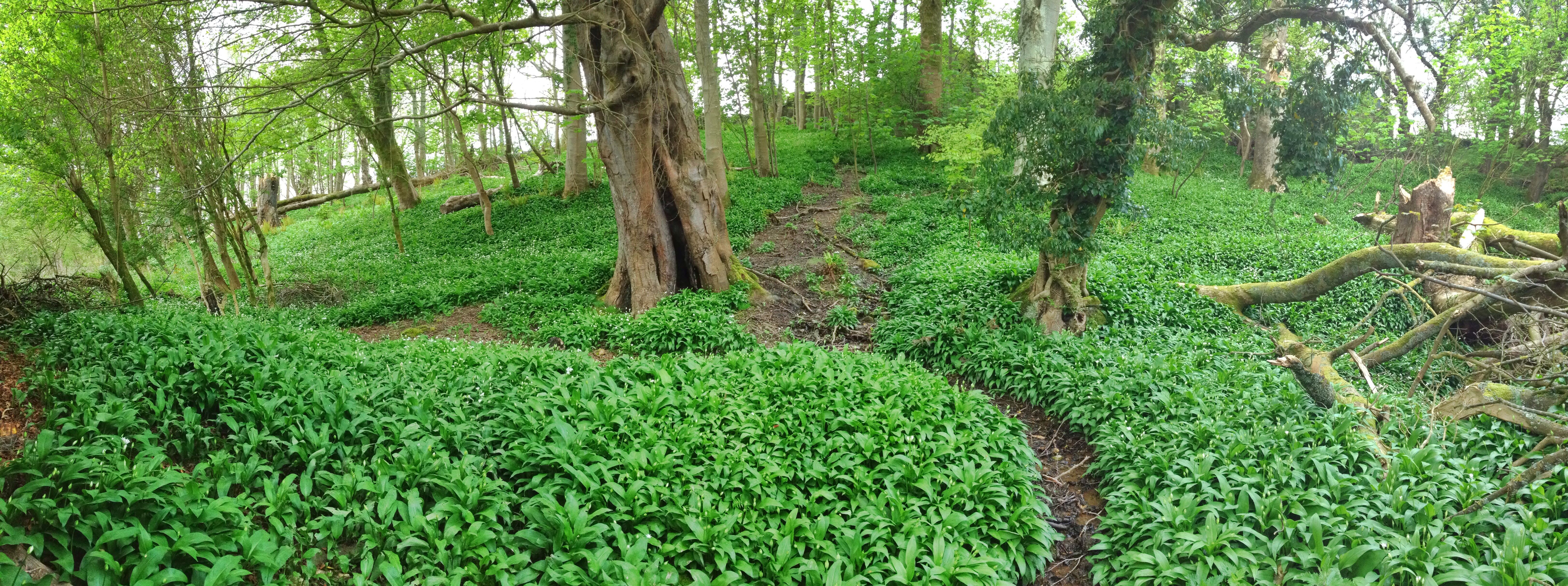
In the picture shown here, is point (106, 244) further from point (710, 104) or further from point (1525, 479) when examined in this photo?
point (1525, 479)

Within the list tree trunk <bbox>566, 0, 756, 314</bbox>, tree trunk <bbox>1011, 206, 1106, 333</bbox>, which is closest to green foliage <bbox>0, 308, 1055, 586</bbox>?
tree trunk <bbox>1011, 206, 1106, 333</bbox>

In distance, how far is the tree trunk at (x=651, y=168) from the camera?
28.9ft

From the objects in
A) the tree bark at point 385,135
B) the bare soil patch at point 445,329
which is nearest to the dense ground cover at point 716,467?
the bare soil patch at point 445,329

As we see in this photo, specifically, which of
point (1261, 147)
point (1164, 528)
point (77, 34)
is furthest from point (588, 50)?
point (1261, 147)

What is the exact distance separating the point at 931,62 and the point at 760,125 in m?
6.01

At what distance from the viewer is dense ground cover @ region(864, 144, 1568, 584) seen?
3941 millimetres

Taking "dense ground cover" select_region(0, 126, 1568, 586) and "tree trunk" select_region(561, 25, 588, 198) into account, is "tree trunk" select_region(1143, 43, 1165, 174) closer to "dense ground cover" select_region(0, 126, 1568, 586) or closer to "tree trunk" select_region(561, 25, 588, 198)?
"dense ground cover" select_region(0, 126, 1568, 586)

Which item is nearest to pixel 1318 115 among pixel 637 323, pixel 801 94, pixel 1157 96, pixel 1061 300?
pixel 1157 96

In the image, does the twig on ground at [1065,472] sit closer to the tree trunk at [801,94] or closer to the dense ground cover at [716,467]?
the dense ground cover at [716,467]

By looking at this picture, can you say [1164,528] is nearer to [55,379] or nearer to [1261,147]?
[55,379]

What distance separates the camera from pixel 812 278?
36.5 feet

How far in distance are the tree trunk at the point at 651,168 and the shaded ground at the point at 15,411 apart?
5.71 meters

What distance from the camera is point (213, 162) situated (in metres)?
9.48

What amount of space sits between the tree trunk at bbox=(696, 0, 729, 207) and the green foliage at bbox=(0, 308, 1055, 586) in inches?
393
